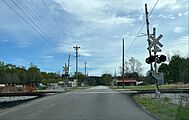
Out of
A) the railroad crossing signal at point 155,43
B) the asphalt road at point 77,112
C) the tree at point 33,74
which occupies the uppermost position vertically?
the tree at point 33,74

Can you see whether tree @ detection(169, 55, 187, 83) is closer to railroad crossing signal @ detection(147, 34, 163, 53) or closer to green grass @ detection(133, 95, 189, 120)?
railroad crossing signal @ detection(147, 34, 163, 53)

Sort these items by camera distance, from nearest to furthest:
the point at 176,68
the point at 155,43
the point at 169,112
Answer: the point at 169,112 < the point at 155,43 < the point at 176,68

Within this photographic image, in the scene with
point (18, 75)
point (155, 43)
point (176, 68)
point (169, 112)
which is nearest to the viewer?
point (169, 112)

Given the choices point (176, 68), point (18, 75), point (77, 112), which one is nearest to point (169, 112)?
point (77, 112)

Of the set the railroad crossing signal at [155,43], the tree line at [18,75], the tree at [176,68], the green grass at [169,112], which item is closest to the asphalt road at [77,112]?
the green grass at [169,112]

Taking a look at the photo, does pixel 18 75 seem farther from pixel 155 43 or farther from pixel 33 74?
pixel 155 43

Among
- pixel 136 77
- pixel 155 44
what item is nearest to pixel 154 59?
pixel 155 44

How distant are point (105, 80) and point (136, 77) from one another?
27335 mm

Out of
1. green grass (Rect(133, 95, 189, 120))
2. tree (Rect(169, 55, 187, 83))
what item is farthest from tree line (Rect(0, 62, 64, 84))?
green grass (Rect(133, 95, 189, 120))

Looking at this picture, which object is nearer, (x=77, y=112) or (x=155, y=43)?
(x=77, y=112)

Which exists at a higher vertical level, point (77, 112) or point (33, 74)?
point (33, 74)

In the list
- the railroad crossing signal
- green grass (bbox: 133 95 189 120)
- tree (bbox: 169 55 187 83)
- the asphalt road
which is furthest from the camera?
tree (bbox: 169 55 187 83)

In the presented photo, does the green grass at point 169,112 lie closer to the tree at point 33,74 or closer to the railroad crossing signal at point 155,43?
the railroad crossing signal at point 155,43

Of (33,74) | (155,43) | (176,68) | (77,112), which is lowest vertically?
(77,112)
